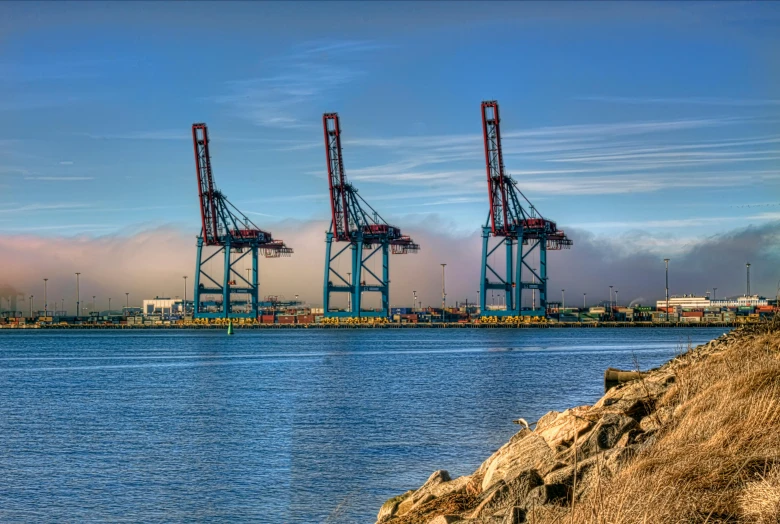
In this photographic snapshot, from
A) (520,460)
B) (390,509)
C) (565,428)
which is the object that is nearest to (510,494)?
(520,460)

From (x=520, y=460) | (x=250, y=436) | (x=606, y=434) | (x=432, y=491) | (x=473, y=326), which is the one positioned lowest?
(x=473, y=326)

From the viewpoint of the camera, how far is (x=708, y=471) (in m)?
6.47

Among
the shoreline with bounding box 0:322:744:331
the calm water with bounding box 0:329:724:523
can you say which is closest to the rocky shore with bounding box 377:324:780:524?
the calm water with bounding box 0:329:724:523

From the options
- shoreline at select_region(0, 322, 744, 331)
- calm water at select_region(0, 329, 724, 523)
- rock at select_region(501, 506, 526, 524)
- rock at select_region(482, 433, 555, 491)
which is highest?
rock at select_region(501, 506, 526, 524)

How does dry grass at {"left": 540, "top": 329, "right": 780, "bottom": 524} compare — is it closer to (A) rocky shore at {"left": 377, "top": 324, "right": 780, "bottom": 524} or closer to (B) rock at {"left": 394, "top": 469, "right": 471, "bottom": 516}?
(A) rocky shore at {"left": 377, "top": 324, "right": 780, "bottom": 524}

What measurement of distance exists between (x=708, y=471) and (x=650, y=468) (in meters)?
0.41

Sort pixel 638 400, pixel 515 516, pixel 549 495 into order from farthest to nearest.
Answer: pixel 638 400 < pixel 549 495 < pixel 515 516

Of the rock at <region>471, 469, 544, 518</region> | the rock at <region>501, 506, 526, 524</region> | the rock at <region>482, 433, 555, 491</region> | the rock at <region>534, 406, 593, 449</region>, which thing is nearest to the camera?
the rock at <region>501, 506, 526, 524</region>

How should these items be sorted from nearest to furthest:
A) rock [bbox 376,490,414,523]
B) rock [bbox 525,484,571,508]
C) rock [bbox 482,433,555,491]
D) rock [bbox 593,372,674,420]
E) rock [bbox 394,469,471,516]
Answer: rock [bbox 525,484,571,508]
rock [bbox 482,433,555,491]
rock [bbox 394,469,471,516]
rock [bbox 376,490,414,523]
rock [bbox 593,372,674,420]

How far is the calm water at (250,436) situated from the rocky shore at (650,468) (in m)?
2.64

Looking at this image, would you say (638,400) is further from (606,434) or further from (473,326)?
(473,326)

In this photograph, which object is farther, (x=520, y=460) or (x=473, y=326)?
(x=473, y=326)

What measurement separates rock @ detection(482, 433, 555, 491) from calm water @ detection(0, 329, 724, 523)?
3.13 metres

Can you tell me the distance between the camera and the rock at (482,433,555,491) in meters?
9.64
